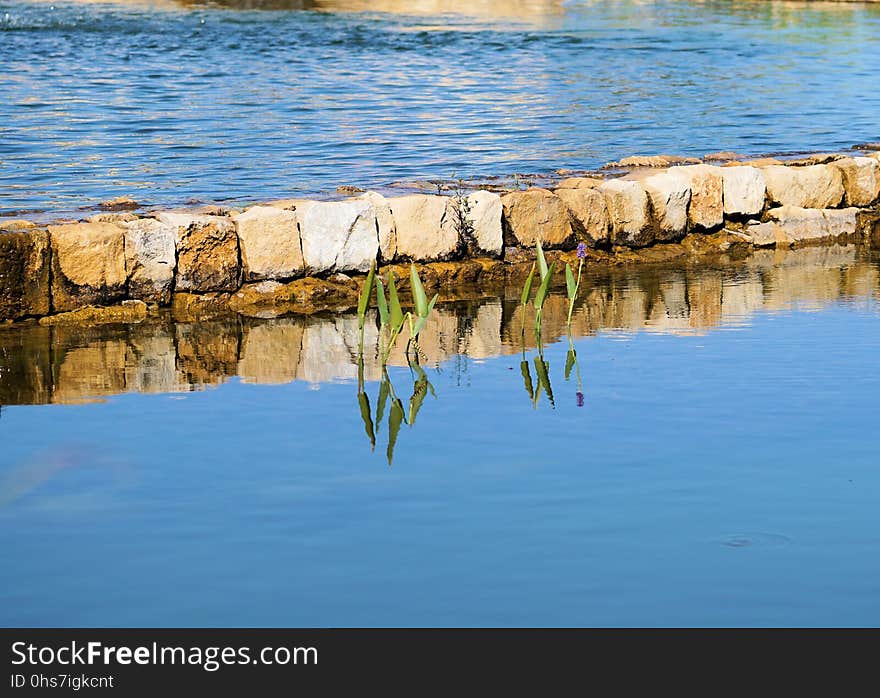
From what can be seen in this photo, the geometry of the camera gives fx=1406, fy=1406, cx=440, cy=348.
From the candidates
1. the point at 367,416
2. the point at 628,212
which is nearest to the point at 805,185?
the point at 628,212

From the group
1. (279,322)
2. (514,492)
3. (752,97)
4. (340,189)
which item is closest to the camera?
(514,492)

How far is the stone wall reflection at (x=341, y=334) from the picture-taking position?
584 cm

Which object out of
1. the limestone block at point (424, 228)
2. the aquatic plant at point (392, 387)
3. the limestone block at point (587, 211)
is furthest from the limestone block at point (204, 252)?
the limestone block at point (587, 211)

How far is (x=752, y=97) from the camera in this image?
18.2 meters

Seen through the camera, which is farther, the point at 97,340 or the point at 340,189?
the point at 340,189

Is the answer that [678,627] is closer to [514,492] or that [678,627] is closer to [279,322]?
[514,492]

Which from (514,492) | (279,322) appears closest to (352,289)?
(279,322)

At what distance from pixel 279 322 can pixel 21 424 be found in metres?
2.29

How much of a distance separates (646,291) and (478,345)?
1787mm

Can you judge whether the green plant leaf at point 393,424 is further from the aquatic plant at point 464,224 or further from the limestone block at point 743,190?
the limestone block at point 743,190

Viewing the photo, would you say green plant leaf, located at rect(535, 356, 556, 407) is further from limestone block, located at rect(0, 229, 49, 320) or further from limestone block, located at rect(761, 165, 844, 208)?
limestone block, located at rect(761, 165, 844, 208)

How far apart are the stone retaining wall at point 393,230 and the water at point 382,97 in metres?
2.16

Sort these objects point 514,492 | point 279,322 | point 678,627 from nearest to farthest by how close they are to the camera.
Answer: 1. point 678,627
2. point 514,492
3. point 279,322

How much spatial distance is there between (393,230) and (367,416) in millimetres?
2969
